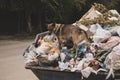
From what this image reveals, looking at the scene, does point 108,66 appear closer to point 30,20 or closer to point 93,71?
point 93,71

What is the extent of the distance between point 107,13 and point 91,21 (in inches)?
19.7

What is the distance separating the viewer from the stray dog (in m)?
6.55

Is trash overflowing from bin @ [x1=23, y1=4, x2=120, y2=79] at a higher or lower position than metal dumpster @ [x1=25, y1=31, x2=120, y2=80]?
higher

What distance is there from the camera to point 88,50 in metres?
6.21

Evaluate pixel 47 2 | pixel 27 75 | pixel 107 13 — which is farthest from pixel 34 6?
pixel 107 13

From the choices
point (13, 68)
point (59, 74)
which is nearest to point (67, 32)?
point (59, 74)

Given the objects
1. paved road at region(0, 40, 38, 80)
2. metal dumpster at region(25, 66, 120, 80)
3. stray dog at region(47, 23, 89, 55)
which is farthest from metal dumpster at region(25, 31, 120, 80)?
paved road at region(0, 40, 38, 80)

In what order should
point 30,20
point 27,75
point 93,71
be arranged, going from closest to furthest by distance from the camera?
point 93,71, point 27,75, point 30,20

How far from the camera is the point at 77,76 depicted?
19.0 feet

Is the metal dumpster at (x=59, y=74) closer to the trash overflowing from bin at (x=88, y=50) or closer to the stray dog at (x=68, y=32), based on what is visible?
the trash overflowing from bin at (x=88, y=50)

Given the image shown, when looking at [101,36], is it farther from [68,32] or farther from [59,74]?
[59,74]

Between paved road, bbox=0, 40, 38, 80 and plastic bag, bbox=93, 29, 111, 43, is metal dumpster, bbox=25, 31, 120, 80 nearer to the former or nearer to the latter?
plastic bag, bbox=93, 29, 111, 43

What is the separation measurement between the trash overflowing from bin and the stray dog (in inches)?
2.5

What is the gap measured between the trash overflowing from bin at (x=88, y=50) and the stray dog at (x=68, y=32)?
0.21 ft
